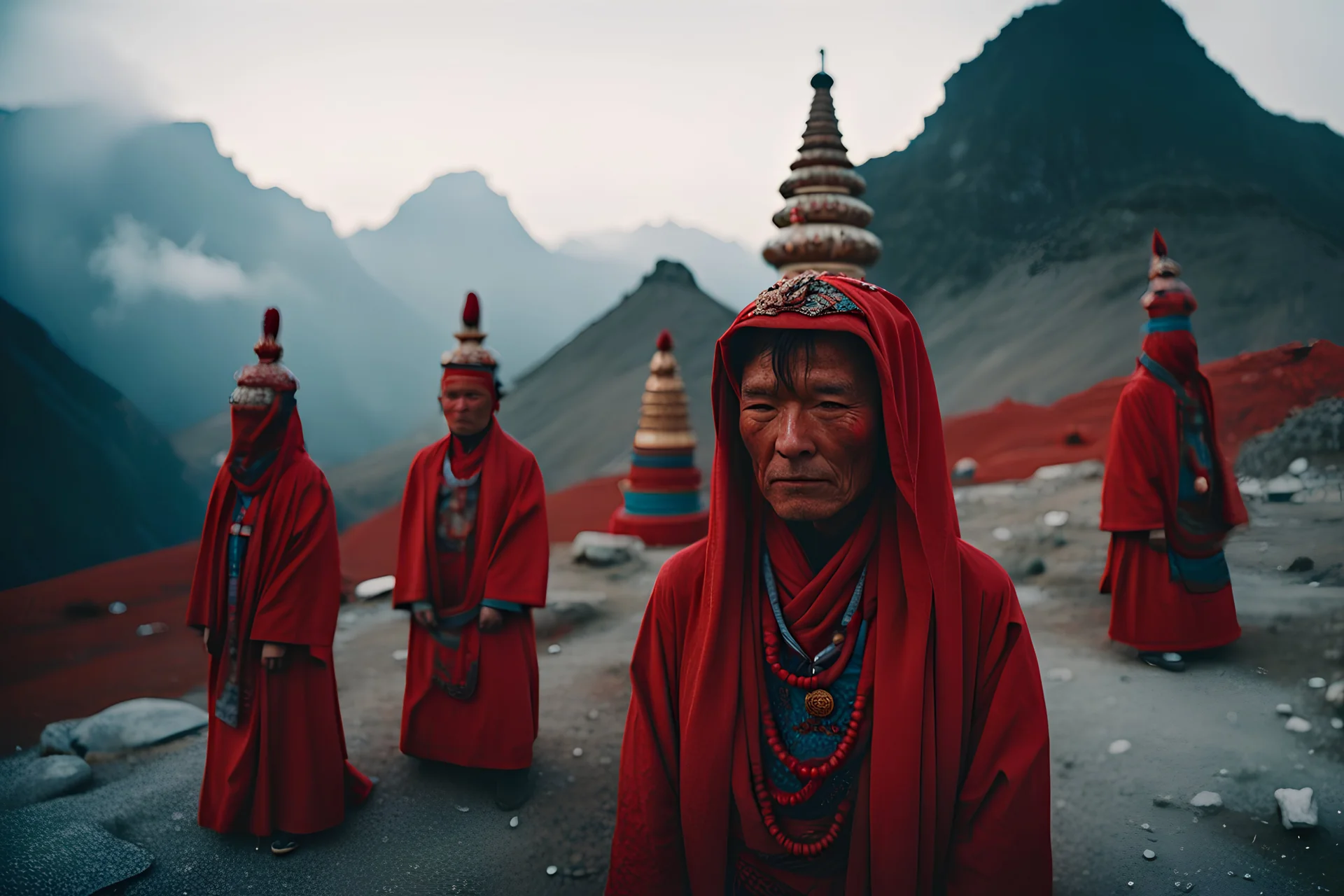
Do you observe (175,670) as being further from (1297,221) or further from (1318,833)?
(1297,221)

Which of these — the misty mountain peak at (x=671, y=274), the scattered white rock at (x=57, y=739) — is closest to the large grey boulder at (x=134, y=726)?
the scattered white rock at (x=57, y=739)

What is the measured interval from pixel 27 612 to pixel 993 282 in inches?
1011

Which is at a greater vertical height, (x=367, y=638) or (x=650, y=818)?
(x=650, y=818)

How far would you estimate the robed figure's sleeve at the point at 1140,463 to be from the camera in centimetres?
496

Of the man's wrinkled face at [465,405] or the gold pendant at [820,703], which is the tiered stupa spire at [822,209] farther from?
the gold pendant at [820,703]

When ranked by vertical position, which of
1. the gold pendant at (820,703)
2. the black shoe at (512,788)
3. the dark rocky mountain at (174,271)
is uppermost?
the dark rocky mountain at (174,271)

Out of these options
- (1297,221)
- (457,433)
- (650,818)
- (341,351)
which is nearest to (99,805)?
(457,433)

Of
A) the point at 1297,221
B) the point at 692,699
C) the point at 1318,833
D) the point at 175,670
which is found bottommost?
the point at 175,670

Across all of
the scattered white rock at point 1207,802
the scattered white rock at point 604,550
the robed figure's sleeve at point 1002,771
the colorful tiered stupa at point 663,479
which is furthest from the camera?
the colorful tiered stupa at point 663,479

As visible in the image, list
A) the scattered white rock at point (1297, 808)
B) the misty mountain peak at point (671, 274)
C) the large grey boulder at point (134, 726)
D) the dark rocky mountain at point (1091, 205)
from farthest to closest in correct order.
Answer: the misty mountain peak at point (671, 274) < the dark rocky mountain at point (1091, 205) < the large grey boulder at point (134, 726) < the scattered white rock at point (1297, 808)

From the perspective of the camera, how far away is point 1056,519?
8.55 m

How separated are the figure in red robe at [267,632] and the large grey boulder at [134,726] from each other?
1.33 m

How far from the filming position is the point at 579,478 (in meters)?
18.4

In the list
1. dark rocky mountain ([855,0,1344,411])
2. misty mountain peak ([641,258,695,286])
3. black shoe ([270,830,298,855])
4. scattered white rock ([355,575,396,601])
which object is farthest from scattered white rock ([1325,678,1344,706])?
misty mountain peak ([641,258,695,286])
